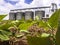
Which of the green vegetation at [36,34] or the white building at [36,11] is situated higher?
the green vegetation at [36,34]

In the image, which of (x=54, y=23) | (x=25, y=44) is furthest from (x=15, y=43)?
(x=54, y=23)

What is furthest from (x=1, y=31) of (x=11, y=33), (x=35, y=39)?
(x=35, y=39)

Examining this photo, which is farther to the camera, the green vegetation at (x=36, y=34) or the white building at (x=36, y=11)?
the white building at (x=36, y=11)

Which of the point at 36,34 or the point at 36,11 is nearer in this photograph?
the point at 36,34

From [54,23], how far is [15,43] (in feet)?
0.46

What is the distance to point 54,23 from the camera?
0.50m

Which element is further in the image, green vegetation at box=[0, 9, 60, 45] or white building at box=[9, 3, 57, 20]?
white building at box=[9, 3, 57, 20]

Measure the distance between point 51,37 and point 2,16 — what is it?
0.20m

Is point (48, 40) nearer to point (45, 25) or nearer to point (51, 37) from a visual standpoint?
point (51, 37)

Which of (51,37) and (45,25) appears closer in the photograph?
(51,37)

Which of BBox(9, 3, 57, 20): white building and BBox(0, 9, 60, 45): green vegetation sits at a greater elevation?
BBox(0, 9, 60, 45): green vegetation

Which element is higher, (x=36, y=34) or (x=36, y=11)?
(x=36, y=34)

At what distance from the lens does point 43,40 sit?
0.37m

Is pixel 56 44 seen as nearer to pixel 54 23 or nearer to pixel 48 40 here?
pixel 48 40
